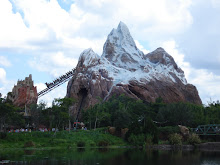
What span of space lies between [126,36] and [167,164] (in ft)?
236

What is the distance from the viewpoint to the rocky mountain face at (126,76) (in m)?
77.0

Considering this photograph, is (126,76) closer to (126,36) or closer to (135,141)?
(126,36)

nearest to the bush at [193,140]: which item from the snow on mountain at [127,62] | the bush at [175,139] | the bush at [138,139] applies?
the bush at [175,139]

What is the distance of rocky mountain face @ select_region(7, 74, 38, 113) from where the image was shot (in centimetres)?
7831

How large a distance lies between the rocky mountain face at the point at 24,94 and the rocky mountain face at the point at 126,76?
901 cm

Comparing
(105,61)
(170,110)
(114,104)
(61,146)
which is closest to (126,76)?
(105,61)

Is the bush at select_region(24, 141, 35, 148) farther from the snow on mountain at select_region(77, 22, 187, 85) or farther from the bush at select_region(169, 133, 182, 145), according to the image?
the snow on mountain at select_region(77, 22, 187, 85)

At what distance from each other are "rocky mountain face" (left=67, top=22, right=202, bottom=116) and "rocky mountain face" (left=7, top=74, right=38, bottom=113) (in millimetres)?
9012

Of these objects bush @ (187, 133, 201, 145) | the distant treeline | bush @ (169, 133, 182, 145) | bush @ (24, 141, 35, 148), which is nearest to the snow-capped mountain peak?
the distant treeline

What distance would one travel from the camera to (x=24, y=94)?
258ft

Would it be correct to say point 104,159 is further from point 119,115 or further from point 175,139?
point 119,115

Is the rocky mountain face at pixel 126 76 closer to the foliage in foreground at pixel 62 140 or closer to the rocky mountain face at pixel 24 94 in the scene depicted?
the rocky mountain face at pixel 24 94

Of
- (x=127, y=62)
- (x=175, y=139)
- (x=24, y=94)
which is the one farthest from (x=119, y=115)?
(x=127, y=62)

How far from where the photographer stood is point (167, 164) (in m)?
26.3
